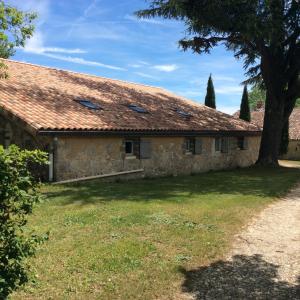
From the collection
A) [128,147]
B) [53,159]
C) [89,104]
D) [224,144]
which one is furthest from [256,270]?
[224,144]

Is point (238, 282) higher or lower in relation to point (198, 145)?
lower

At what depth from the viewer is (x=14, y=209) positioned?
13.9 feet

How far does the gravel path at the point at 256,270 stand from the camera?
247 inches

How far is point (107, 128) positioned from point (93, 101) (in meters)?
4.07

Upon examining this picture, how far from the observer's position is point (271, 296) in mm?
6141

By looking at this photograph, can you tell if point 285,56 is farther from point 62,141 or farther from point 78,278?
point 78,278

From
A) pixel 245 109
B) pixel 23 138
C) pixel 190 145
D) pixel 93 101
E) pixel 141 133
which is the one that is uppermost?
pixel 245 109

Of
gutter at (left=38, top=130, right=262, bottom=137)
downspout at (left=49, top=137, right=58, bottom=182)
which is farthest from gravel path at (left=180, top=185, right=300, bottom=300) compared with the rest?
downspout at (left=49, top=137, right=58, bottom=182)

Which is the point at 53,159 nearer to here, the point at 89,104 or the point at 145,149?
the point at 89,104

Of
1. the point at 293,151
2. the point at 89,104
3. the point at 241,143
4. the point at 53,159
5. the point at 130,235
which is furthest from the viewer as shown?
the point at 293,151

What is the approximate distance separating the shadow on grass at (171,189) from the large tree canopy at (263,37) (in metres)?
6.86

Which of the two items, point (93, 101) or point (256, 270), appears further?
point (93, 101)

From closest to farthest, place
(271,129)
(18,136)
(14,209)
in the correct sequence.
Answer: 1. (14,209)
2. (18,136)
3. (271,129)

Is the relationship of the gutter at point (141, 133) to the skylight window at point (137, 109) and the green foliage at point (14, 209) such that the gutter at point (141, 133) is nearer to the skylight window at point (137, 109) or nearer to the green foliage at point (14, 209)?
the skylight window at point (137, 109)
